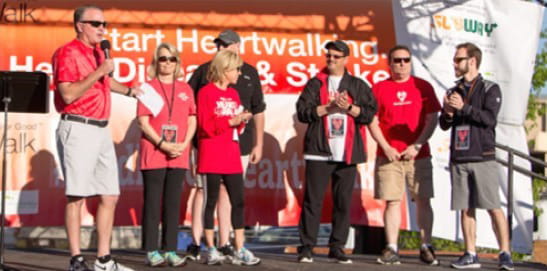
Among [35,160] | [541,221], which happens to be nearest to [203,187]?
[35,160]

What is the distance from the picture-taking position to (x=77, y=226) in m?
7.41

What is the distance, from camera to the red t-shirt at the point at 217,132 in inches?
340

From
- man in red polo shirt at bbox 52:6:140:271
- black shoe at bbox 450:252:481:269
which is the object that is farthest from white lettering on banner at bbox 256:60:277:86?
man in red polo shirt at bbox 52:6:140:271

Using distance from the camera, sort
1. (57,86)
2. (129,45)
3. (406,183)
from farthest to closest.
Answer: (129,45) < (406,183) < (57,86)

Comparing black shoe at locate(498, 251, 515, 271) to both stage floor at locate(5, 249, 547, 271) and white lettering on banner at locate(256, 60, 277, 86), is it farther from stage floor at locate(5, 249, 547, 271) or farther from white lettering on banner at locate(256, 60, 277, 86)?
white lettering on banner at locate(256, 60, 277, 86)

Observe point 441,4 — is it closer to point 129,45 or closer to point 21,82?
point 129,45

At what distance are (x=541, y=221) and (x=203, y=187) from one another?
9.45 metres

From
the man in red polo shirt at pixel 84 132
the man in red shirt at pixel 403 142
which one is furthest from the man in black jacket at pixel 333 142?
the man in red polo shirt at pixel 84 132

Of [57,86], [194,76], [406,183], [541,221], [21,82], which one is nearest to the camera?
[57,86]

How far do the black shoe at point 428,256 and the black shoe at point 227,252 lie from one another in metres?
1.58

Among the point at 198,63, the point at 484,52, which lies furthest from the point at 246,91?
the point at 484,52

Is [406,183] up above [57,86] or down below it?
below

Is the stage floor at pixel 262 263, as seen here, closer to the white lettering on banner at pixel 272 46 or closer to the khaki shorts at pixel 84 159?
the khaki shorts at pixel 84 159

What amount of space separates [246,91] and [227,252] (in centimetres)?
124
